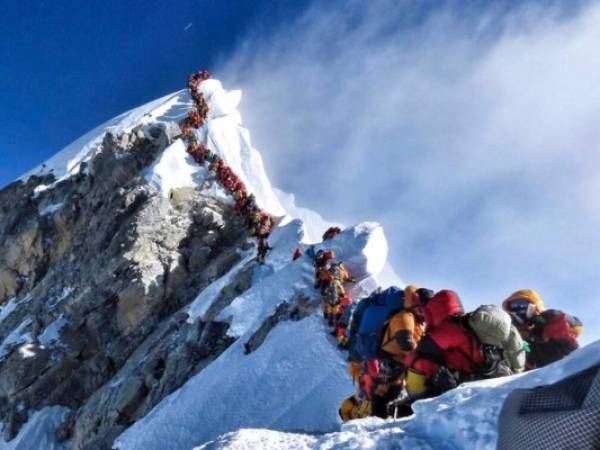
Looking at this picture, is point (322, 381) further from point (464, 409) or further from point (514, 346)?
point (464, 409)

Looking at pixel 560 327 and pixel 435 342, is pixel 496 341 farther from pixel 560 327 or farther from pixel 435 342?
pixel 560 327

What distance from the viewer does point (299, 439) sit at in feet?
19.4

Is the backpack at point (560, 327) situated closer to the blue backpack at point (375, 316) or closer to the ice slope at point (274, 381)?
the blue backpack at point (375, 316)

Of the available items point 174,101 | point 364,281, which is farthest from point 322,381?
point 174,101

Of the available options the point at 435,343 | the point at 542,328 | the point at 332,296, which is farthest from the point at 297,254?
the point at 435,343

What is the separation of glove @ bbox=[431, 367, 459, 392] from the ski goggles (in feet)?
7.68

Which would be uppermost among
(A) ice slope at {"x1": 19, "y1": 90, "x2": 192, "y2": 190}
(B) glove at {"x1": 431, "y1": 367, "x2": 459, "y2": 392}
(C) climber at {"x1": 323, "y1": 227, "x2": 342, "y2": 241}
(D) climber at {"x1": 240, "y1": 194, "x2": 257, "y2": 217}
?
(A) ice slope at {"x1": 19, "y1": 90, "x2": 192, "y2": 190}

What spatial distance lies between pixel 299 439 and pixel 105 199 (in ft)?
95.4

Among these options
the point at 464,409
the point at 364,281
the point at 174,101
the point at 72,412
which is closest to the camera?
the point at 464,409

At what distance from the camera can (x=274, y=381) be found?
11703 mm

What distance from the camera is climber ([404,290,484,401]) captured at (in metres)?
6.33

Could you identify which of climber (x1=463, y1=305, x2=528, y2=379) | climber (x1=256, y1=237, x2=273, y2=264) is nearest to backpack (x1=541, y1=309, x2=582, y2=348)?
climber (x1=463, y1=305, x2=528, y2=379)

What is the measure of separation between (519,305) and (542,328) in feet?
1.57

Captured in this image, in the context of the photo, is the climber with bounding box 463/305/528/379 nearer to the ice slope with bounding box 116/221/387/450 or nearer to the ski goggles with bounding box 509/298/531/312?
the ski goggles with bounding box 509/298/531/312
